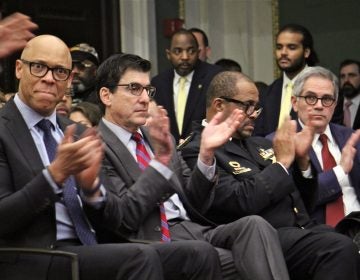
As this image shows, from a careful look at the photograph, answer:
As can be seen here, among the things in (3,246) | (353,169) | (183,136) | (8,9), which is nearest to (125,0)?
(8,9)

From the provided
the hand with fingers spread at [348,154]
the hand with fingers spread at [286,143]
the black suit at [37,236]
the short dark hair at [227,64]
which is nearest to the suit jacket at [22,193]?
the black suit at [37,236]

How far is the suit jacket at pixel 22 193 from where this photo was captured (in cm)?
431

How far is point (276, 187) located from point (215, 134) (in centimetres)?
51

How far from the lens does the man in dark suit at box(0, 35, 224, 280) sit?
4316mm

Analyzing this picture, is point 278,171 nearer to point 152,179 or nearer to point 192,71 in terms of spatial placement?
point 152,179

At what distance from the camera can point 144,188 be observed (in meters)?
4.79

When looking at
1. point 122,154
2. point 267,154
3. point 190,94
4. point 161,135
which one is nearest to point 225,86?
point 267,154

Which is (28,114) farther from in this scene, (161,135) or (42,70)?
(161,135)

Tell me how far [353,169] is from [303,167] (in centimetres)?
47

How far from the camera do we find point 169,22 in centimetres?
962

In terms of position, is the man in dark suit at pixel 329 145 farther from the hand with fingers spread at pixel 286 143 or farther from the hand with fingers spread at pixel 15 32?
the hand with fingers spread at pixel 15 32

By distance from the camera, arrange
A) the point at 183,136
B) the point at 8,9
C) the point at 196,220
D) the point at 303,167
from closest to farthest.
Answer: the point at 196,220 → the point at 303,167 → the point at 183,136 → the point at 8,9

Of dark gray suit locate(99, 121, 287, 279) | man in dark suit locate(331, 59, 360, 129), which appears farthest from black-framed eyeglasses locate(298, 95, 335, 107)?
man in dark suit locate(331, 59, 360, 129)

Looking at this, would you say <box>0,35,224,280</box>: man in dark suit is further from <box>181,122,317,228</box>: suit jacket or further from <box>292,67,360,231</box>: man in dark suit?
<box>292,67,360,231</box>: man in dark suit
